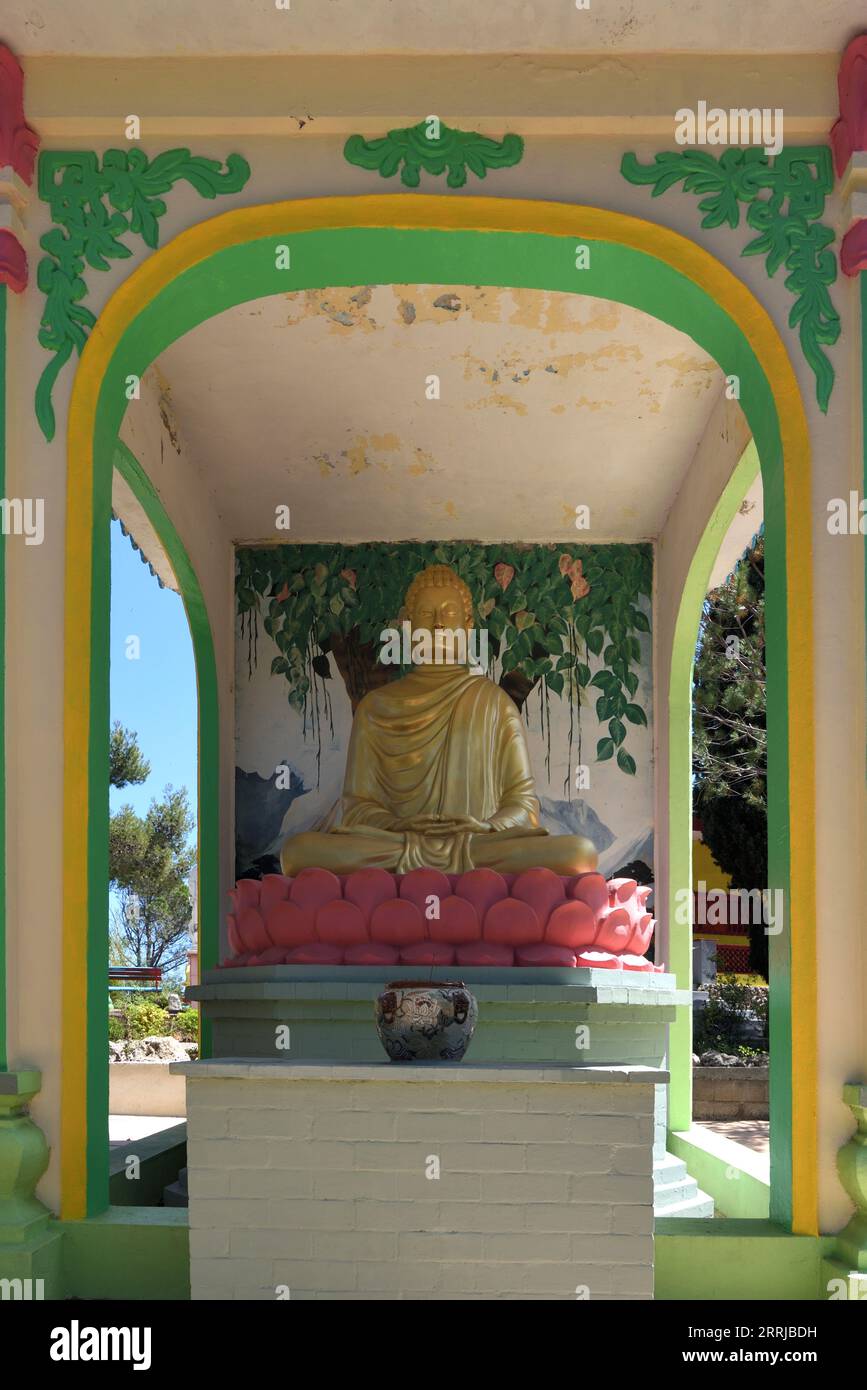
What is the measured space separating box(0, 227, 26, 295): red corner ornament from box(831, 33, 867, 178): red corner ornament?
2.81 m

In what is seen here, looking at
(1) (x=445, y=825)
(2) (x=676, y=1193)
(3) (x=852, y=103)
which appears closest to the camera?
(3) (x=852, y=103)

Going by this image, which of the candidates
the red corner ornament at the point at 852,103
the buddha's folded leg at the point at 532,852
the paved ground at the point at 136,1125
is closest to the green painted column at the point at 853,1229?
the buddha's folded leg at the point at 532,852

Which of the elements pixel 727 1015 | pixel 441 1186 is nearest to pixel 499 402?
pixel 441 1186

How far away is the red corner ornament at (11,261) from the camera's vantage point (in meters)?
5.28

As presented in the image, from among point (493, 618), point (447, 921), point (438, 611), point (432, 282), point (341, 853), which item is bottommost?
point (447, 921)

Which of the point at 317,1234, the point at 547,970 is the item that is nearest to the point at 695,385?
the point at 547,970

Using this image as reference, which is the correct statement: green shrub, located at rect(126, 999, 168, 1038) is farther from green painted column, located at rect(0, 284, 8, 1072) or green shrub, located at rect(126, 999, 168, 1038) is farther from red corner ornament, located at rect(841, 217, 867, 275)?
red corner ornament, located at rect(841, 217, 867, 275)

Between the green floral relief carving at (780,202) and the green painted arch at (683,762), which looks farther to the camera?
the green painted arch at (683,762)

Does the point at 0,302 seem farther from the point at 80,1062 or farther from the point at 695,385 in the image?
the point at 695,385

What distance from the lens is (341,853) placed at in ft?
23.8

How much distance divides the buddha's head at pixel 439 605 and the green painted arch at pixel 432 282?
2640 millimetres

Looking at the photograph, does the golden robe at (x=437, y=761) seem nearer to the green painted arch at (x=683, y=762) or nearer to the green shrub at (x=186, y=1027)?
the green painted arch at (x=683, y=762)

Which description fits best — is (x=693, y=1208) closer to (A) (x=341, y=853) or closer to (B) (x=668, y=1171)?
(B) (x=668, y=1171)

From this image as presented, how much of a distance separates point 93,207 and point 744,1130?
811 cm
